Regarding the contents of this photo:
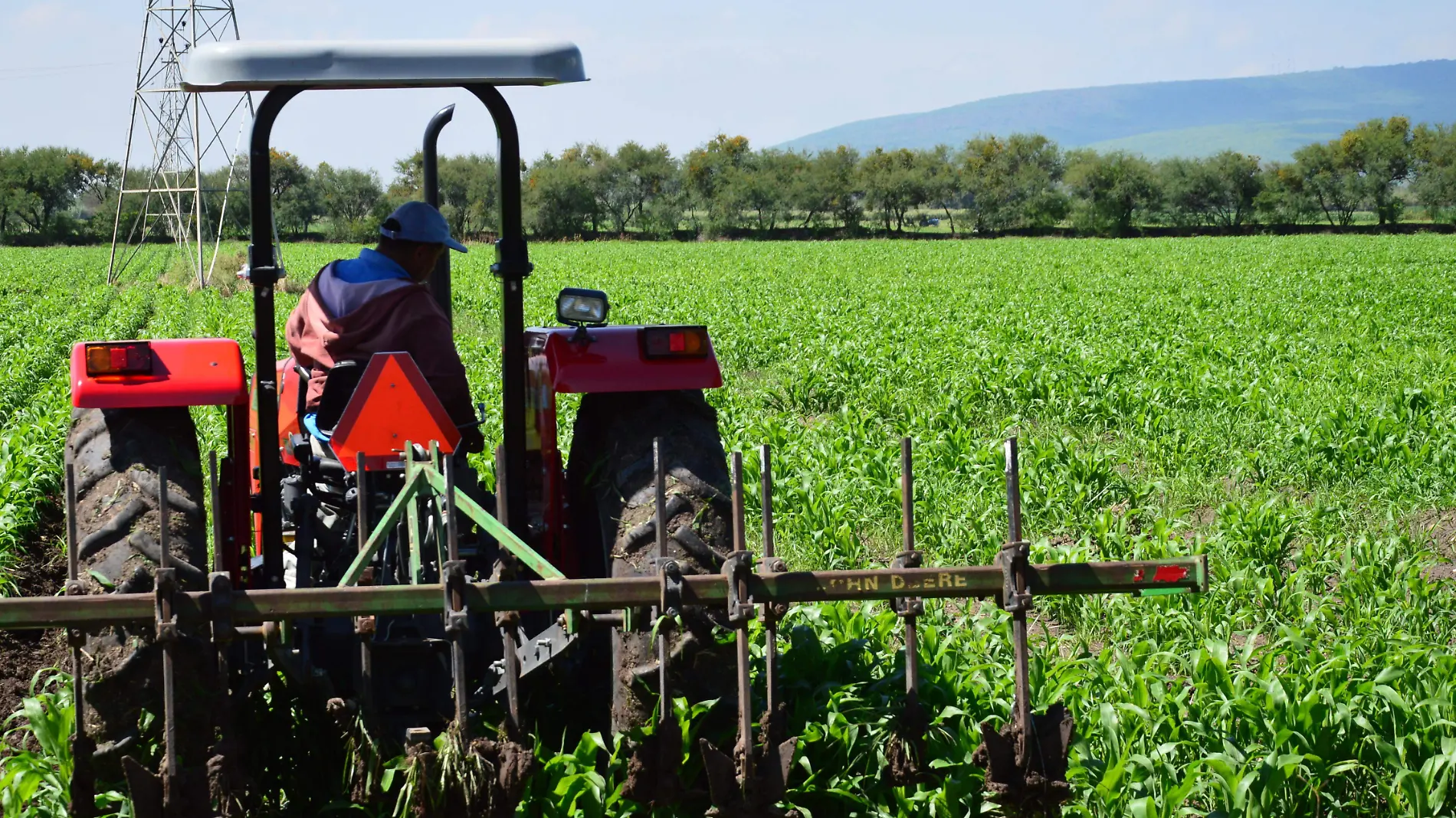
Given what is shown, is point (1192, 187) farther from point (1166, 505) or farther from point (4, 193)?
point (1166, 505)

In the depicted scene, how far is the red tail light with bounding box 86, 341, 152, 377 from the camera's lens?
11.6 ft

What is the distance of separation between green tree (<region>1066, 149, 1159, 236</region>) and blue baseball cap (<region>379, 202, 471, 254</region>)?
7029cm

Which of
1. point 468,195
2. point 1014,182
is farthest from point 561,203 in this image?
point 468,195

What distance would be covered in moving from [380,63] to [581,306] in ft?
3.25

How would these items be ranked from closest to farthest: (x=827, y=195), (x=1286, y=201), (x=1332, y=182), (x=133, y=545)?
(x=133, y=545) → (x=1286, y=201) → (x=1332, y=182) → (x=827, y=195)

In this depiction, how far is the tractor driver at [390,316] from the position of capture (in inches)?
150

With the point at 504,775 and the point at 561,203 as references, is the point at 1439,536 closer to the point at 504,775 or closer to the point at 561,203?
the point at 504,775

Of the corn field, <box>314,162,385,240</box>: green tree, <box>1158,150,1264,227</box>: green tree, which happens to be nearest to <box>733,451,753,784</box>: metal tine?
the corn field

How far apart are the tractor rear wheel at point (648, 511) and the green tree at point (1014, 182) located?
71773 millimetres

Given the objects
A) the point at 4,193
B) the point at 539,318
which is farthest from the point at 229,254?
the point at 4,193

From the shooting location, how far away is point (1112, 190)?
245 feet

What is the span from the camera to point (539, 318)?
1731cm

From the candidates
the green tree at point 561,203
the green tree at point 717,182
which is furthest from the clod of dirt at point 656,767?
the green tree at point 717,182

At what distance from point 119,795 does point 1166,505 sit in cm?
580
